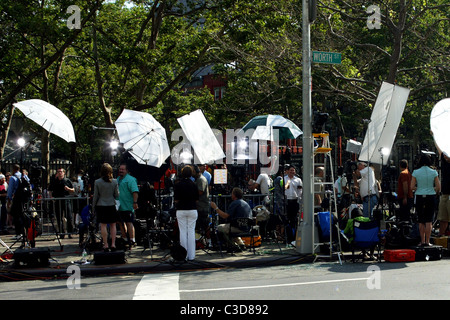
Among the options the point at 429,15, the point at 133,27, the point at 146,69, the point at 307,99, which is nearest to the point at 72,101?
the point at 133,27

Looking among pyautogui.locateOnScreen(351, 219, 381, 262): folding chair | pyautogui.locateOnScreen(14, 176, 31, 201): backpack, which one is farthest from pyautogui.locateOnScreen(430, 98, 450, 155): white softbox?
pyautogui.locateOnScreen(14, 176, 31, 201): backpack

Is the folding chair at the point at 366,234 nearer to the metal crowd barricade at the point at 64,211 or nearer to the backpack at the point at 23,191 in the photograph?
the backpack at the point at 23,191

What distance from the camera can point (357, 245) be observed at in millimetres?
12211

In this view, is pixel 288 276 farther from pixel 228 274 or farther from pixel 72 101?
pixel 72 101

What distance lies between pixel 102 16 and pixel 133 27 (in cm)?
270

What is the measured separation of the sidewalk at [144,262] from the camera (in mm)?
11222

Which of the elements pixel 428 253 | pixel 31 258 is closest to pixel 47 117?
pixel 31 258

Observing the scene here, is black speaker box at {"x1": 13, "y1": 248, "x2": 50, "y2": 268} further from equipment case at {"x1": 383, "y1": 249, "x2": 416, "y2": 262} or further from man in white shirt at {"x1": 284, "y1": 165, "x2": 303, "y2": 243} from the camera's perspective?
equipment case at {"x1": 383, "y1": 249, "x2": 416, "y2": 262}

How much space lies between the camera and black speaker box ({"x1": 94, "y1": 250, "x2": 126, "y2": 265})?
1189 centimetres

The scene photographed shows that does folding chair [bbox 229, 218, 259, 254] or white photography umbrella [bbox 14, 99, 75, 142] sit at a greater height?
white photography umbrella [bbox 14, 99, 75, 142]

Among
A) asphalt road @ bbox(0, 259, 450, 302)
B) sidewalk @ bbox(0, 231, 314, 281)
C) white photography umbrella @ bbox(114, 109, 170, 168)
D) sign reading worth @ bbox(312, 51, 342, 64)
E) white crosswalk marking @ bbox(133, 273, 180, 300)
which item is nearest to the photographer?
asphalt road @ bbox(0, 259, 450, 302)

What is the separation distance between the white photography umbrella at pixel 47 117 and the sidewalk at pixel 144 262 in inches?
98.1

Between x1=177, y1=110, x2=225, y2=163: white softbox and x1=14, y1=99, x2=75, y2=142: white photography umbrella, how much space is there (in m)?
2.61

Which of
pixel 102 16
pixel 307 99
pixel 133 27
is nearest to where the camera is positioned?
pixel 307 99
